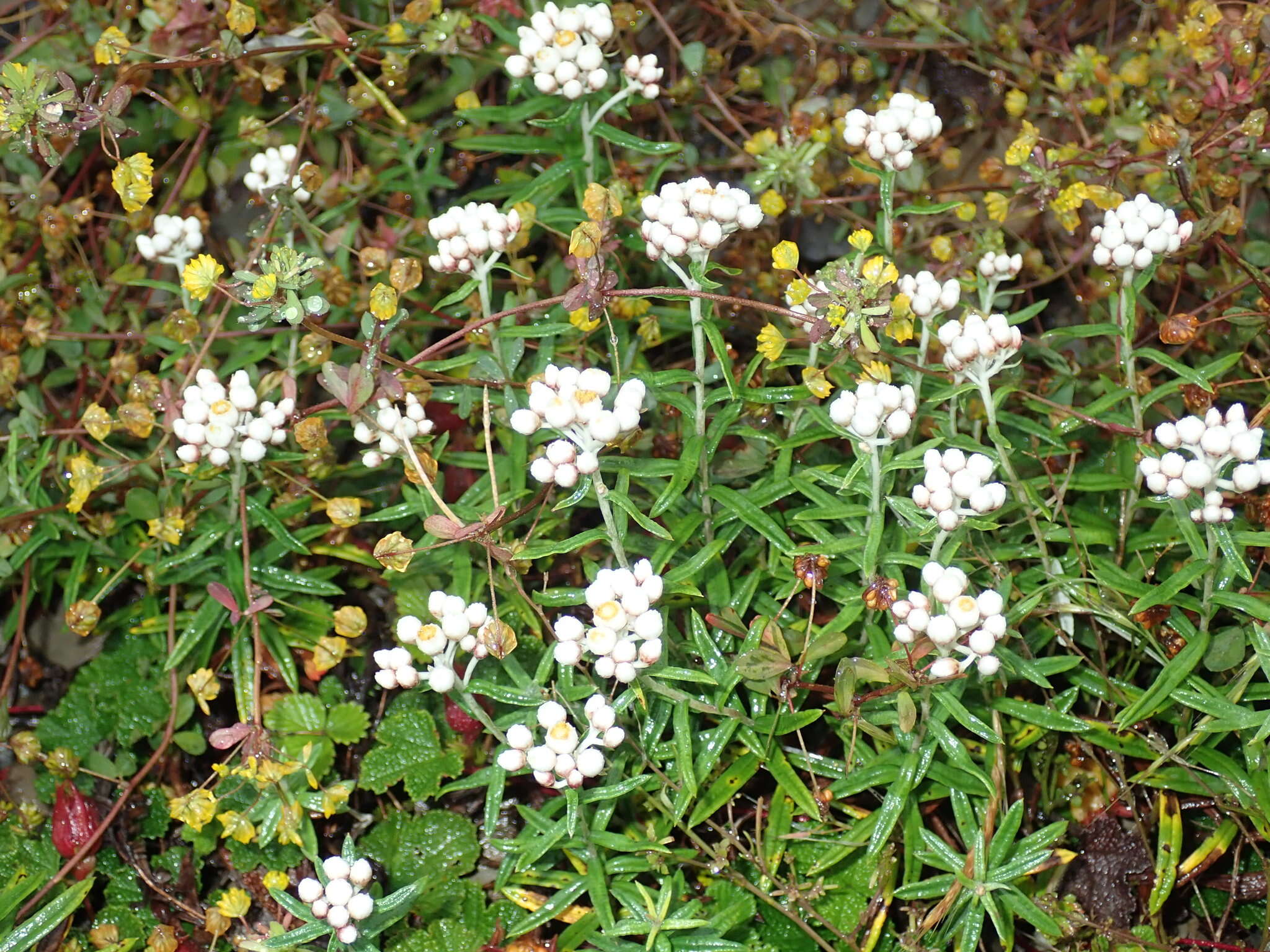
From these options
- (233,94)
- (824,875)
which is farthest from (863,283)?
(233,94)

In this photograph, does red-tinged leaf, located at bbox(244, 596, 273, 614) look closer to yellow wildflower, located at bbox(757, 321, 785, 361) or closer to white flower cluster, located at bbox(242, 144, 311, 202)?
white flower cluster, located at bbox(242, 144, 311, 202)

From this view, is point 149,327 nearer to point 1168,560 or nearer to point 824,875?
point 824,875

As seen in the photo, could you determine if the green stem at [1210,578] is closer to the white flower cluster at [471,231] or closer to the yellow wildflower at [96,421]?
the white flower cluster at [471,231]

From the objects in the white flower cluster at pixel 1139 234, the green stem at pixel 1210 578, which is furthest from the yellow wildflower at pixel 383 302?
the green stem at pixel 1210 578

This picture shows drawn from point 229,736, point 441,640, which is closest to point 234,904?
point 229,736

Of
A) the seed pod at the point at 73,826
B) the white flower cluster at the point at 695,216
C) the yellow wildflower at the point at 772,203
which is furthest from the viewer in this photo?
the yellow wildflower at the point at 772,203

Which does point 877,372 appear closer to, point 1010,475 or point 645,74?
point 1010,475

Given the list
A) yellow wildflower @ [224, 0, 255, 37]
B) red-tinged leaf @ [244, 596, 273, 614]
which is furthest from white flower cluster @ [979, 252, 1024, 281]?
yellow wildflower @ [224, 0, 255, 37]
